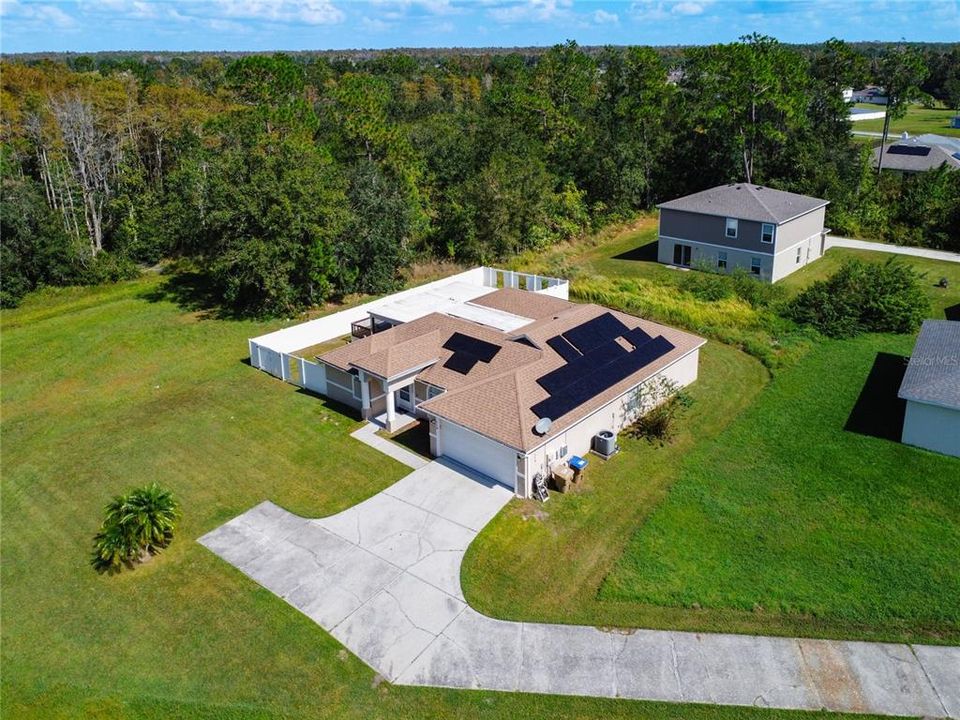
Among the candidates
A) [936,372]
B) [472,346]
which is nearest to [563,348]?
[472,346]

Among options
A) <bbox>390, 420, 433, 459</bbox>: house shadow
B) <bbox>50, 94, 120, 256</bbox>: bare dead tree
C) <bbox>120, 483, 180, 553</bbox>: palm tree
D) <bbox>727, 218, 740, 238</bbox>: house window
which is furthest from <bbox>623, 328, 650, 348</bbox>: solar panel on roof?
<bbox>50, 94, 120, 256</bbox>: bare dead tree

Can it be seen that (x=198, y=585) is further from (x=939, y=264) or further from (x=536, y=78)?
(x=536, y=78)

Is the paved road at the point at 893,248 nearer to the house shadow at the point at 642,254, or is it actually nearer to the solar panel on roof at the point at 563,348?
the house shadow at the point at 642,254

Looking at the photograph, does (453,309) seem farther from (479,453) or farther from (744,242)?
(744,242)

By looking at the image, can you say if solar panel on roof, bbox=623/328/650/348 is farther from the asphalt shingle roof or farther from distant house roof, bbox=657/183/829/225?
distant house roof, bbox=657/183/829/225

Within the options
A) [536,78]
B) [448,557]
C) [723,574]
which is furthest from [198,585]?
[536,78]
